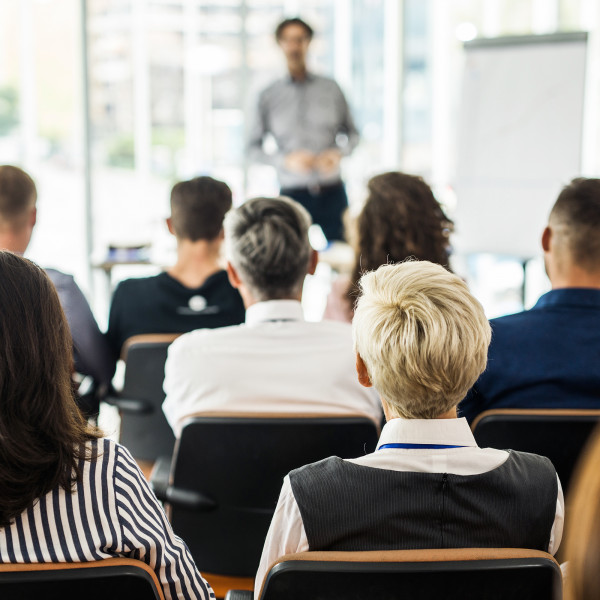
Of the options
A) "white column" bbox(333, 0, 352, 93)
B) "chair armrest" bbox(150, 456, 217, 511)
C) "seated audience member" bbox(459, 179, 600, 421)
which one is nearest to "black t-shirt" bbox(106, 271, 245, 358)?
"chair armrest" bbox(150, 456, 217, 511)

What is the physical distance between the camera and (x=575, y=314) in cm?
204

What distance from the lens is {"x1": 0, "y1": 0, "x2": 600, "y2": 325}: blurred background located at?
Answer: 6094 mm

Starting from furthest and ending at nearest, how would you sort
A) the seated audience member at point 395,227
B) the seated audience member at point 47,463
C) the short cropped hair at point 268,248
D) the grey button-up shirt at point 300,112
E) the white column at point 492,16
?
the white column at point 492,16
the grey button-up shirt at point 300,112
the seated audience member at point 395,227
the short cropped hair at point 268,248
the seated audience member at point 47,463

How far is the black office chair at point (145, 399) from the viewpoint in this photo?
2.40 meters

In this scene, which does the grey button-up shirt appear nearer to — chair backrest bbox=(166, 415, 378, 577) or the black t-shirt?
the black t-shirt

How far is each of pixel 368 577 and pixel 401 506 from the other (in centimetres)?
18

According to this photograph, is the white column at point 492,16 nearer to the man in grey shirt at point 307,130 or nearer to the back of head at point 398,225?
the man in grey shirt at point 307,130

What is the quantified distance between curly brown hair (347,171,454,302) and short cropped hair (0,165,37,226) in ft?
3.97

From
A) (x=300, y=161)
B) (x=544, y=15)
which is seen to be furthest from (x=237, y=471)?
(x=544, y=15)

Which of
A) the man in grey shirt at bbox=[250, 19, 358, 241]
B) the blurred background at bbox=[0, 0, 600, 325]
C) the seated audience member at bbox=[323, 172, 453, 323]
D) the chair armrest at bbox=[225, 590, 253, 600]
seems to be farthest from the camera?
the blurred background at bbox=[0, 0, 600, 325]

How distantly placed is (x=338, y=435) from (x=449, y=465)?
1.62 feet

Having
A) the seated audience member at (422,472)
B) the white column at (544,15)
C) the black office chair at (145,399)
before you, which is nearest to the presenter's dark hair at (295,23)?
the white column at (544,15)

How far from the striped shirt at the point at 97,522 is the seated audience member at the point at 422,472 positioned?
0.20m

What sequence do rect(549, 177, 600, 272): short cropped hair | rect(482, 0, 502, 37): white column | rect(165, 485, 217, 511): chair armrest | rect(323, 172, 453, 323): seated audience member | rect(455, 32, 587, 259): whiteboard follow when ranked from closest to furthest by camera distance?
1. rect(165, 485, 217, 511): chair armrest
2. rect(549, 177, 600, 272): short cropped hair
3. rect(323, 172, 453, 323): seated audience member
4. rect(455, 32, 587, 259): whiteboard
5. rect(482, 0, 502, 37): white column
